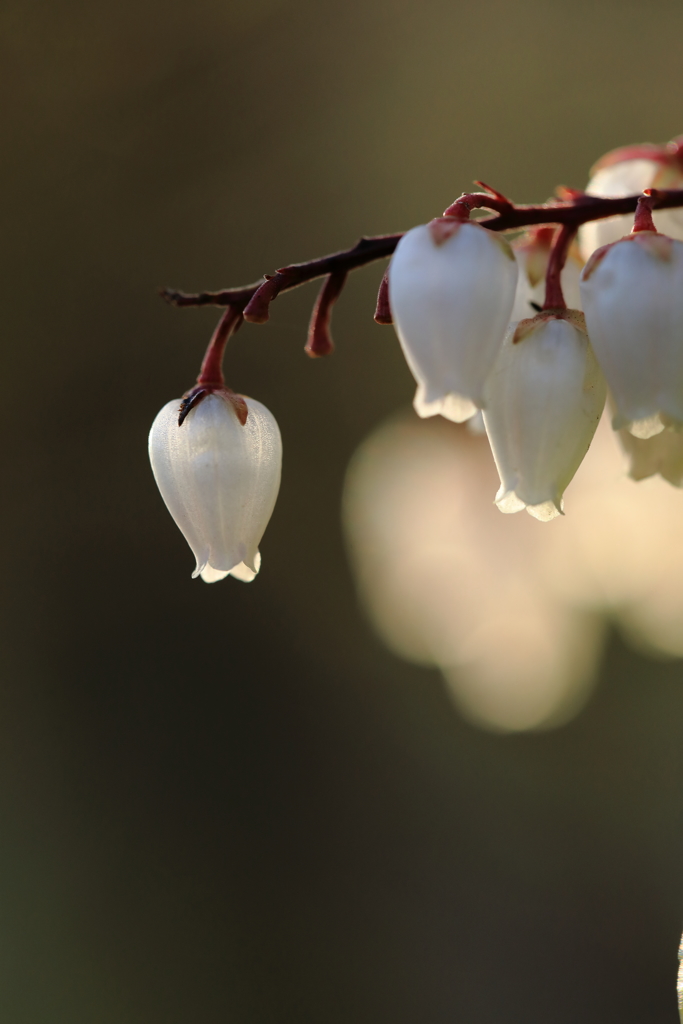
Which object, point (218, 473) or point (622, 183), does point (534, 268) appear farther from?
point (218, 473)

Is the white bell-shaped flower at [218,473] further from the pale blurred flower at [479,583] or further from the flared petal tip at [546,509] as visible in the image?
the pale blurred flower at [479,583]

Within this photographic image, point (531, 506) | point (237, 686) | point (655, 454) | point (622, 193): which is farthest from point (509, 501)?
point (237, 686)

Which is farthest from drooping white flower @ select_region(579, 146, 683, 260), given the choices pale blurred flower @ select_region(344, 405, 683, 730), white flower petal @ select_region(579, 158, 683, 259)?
pale blurred flower @ select_region(344, 405, 683, 730)

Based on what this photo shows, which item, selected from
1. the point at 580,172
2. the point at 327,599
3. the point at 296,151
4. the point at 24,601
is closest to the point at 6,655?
the point at 24,601

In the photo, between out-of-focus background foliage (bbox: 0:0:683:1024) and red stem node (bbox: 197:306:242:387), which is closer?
red stem node (bbox: 197:306:242:387)

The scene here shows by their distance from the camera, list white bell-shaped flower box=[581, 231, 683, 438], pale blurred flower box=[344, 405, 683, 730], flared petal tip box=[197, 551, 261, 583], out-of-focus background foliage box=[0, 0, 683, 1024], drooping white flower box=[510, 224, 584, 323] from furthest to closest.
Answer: pale blurred flower box=[344, 405, 683, 730] < out-of-focus background foliage box=[0, 0, 683, 1024] < drooping white flower box=[510, 224, 584, 323] < flared petal tip box=[197, 551, 261, 583] < white bell-shaped flower box=[581, 231, 683, 438]

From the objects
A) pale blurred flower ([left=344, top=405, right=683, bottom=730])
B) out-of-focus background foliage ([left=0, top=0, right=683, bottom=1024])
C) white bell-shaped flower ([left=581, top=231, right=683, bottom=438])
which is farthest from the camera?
pale blurred flower ([left=344, top=405, right=683, bottom=730])

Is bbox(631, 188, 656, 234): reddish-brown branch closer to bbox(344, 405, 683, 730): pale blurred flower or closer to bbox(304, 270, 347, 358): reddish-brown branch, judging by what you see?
Answer: bbox(304, 270, 347, 358): reddish-brown branch

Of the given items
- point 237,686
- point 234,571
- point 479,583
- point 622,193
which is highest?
point 622,193
